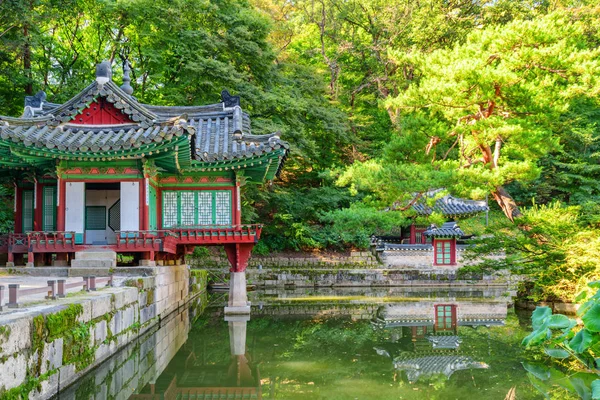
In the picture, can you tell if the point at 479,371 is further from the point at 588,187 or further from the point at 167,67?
the point at 588,187

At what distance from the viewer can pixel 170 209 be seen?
1764cm

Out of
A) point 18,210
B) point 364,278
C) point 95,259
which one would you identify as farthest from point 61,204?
point 364,278

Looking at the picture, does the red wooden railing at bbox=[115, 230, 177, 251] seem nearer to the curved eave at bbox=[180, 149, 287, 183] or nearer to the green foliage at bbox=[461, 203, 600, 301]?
the curved eave at bbox=[180, 149, 287, 183]

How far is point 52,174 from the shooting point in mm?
15820

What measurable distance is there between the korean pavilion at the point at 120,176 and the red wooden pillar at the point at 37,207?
1.1 inches

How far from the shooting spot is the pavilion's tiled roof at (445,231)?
104ft

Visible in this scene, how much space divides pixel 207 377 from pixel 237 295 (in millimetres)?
7969

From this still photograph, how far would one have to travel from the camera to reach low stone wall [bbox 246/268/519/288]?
2912 centimetres

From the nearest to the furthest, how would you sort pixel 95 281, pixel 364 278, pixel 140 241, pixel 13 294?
pixel 13 294 < pixel 95 281 < pixel 140 241 < pixel 364 278

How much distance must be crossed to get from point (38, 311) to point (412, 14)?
3380 cm

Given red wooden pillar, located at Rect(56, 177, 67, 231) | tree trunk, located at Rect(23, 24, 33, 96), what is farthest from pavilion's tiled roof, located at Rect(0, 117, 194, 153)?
tree trunk, located at Rect(23, 24, 33, 96)

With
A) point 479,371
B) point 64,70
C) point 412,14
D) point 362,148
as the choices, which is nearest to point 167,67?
point 64,70

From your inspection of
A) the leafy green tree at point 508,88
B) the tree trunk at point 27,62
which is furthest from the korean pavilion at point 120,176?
the tree trunk at point 27,62

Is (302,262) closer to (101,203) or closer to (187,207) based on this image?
(187,207)
